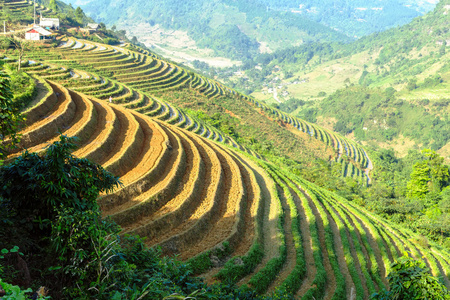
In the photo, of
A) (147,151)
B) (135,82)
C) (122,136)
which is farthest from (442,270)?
(135,82)

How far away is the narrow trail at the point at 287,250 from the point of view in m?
15.9

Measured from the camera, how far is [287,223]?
71.7 feet

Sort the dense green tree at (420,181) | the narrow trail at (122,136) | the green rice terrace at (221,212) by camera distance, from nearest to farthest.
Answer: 1. the green rice terrace at (221,212)
2. the narrow trail at (122,136)
3. the dense green tree at (420,181)

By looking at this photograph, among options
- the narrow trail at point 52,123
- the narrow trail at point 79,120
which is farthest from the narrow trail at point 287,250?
the narrow trail at point 52,123

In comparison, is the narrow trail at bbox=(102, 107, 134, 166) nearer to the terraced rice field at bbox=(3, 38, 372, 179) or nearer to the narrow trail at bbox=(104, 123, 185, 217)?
the narrow trail at bbox=(104, 123, 185, 217)

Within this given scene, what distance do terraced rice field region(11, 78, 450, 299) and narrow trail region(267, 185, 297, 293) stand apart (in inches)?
2.1

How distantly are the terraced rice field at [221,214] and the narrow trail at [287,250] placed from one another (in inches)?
2.1

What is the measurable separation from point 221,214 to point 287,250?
14.2 feet

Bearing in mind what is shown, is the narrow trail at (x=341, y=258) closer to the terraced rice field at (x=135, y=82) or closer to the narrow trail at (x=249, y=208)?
the narrow trail at (x=249, y=208)

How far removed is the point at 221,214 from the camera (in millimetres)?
19547

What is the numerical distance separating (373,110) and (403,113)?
11.2 m

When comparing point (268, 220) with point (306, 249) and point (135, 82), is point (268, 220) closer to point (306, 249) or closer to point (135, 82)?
point (306, 249)

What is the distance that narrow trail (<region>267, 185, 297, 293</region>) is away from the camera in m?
15.9

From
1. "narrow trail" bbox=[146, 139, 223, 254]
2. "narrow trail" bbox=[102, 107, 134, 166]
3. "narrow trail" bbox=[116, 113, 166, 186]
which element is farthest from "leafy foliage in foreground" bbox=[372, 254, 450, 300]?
"narrow trail" bbox=[102, 107, 134, 166]
